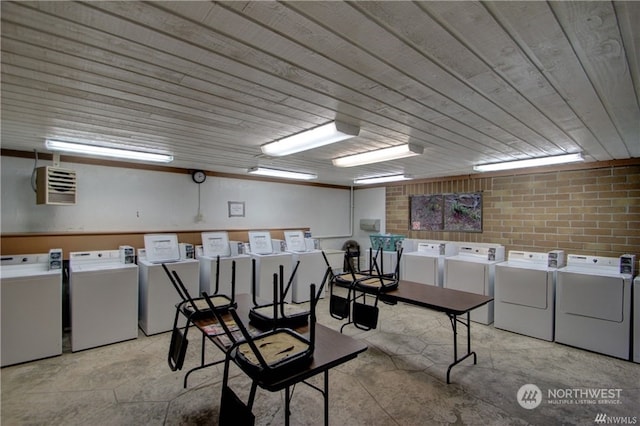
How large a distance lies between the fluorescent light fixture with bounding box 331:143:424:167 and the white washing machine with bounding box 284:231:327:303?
2028mm

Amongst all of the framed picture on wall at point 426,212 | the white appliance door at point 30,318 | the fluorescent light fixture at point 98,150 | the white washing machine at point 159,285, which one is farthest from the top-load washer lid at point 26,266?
the framed picture on wall at point 426,212

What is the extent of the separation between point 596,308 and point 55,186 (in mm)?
6288

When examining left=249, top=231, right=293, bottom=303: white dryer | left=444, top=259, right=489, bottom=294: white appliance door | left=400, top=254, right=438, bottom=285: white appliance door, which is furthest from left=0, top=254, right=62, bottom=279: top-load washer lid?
left=444, top=259, right=489, bottom=294: white appliance door

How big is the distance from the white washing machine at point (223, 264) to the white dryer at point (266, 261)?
6.6 inches

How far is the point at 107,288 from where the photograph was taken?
352 centimetres

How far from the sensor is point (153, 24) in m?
1.23

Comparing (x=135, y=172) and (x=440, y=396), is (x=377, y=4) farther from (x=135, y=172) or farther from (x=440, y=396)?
(x=135, y=172)

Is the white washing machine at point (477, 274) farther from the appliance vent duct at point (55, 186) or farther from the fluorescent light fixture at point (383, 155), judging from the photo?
the appliance vent duct at point (55, 186)

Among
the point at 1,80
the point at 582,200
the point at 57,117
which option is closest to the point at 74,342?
the point at 57,117

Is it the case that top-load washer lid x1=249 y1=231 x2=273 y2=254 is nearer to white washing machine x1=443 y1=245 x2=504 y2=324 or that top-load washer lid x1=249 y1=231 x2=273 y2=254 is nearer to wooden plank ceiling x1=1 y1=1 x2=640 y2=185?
wooden plank ceiling x1=1 y1=1 x2=640 y2=185

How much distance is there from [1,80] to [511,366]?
4.61 m

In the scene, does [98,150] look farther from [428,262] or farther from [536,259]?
[536,259]

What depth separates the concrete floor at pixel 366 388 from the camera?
7.55 feet

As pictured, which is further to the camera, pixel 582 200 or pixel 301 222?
pixel 301 222
